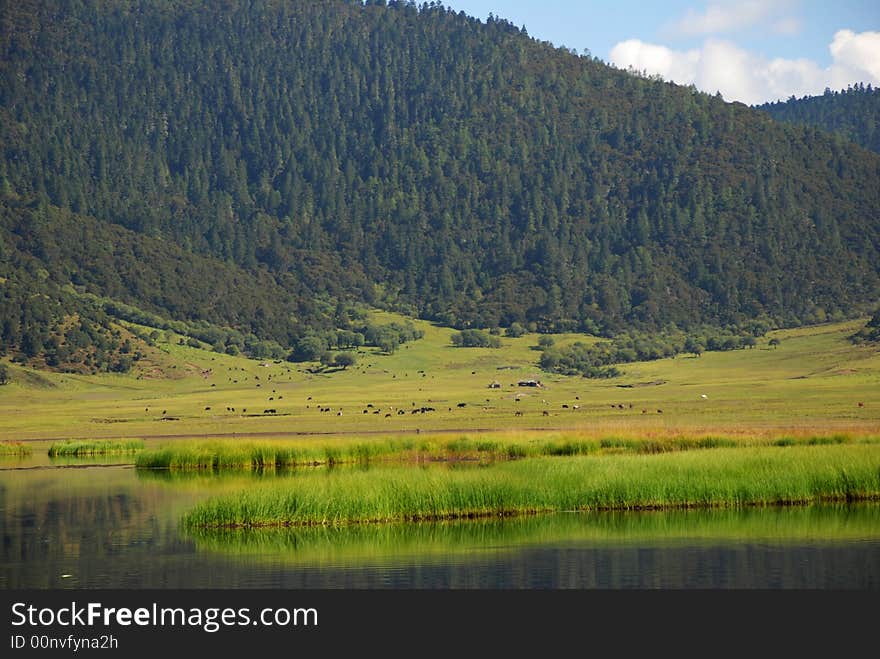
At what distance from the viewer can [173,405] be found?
127500mm

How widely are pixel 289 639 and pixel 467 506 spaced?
15943 millimetres

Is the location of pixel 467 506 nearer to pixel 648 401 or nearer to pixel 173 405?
pixel 648 401

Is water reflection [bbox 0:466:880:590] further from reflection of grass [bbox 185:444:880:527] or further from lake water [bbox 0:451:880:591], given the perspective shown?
reflection of grass [bbox 185:444:880:527]

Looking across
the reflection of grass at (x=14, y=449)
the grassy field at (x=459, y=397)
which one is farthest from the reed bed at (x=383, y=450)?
the reflection of grass at (x=14, y=449)

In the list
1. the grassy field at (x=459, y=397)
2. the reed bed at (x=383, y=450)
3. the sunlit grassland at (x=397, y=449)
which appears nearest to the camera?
the sunlit grassland at (x=397, y=449)

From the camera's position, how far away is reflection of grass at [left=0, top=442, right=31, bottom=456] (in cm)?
7938

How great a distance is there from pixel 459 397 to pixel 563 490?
84443 millimetres

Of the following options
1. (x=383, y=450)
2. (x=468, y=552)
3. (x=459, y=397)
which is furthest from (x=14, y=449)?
(x=459, y=397)

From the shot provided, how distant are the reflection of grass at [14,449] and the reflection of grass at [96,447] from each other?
151 centimetres

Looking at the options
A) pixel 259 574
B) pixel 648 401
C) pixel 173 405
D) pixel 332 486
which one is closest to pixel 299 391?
pixel 173 405

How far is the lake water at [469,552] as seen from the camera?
3388 cm

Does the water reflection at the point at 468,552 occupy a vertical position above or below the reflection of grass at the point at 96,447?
below

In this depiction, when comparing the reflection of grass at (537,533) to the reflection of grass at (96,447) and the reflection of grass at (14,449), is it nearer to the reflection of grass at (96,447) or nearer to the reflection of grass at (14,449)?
the reflection of grass at (96,447)

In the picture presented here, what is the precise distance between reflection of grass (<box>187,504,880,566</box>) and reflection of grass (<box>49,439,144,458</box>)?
124 feet
